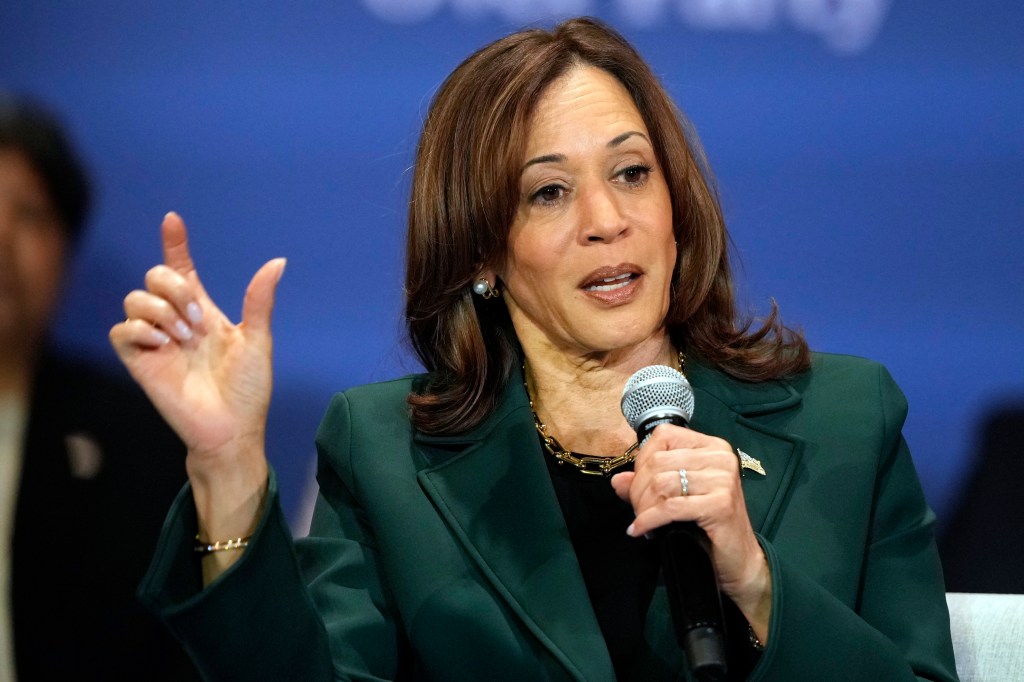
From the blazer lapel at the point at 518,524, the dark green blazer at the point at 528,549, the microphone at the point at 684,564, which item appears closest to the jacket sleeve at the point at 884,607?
the dark green blazer at the point at 528,549

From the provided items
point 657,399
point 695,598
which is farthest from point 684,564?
point 657,399

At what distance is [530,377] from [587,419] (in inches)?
6.4

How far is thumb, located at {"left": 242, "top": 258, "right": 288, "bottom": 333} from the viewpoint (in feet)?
4.83

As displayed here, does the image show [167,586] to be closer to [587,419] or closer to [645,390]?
[645,390]

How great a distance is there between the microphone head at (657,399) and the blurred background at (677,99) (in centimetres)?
113

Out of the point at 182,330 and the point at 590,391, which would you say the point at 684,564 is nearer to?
the point at 182,330

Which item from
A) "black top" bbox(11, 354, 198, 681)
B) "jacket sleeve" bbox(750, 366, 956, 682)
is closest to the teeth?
"jacket sleeve" bbox(750, 366, 956, 682)

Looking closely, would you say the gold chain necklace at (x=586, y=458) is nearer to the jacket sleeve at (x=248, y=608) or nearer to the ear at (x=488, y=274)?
the ear at (x=488, y=274)

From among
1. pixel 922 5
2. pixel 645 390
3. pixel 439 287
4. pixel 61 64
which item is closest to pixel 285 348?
pixel 439 287

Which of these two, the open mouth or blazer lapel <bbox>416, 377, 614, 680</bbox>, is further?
the open mouth

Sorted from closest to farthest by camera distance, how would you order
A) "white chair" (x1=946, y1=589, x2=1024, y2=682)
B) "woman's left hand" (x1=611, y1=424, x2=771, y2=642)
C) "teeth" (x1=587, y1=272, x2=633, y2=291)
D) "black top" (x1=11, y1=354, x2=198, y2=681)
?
"woman's left hand" (x1=611, y1=424, x2=771, y2=642) < "white chair" (x1=946, y1=589, x2=1024, y2=682) < "teeth" (x1=587, y1=272, x2=633, y2=291) < "black top" (x1=11, y1=354, x2=198, y2=681)

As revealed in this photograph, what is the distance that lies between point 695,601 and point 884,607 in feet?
2.40

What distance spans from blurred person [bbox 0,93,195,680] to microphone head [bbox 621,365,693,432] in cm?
142

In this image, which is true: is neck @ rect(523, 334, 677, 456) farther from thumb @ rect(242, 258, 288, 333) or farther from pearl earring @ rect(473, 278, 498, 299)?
thumb @ rect(242, 258, 288, 333)
